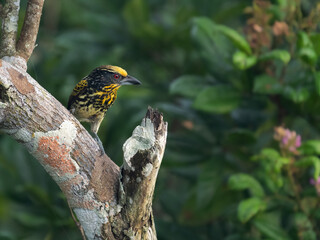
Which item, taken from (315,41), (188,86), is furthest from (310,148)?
(188,86)

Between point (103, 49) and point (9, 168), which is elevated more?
point (103, 49)

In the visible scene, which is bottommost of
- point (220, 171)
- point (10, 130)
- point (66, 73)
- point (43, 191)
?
point (43, 191)

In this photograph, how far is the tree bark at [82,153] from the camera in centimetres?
179

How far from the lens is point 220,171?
3244 mm

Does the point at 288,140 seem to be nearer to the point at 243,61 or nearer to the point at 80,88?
the point at 243,61

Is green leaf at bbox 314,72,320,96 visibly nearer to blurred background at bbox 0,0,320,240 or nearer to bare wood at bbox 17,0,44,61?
blurred background at bbox 0,0,320,240

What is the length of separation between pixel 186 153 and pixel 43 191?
37.7 inches

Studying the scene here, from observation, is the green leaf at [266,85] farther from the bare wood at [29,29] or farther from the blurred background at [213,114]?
the bare wood at [29,29]

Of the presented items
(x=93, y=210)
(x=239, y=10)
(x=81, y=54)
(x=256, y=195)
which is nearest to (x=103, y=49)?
(x=81, y=54)

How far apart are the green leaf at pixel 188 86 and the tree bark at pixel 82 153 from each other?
1205mm

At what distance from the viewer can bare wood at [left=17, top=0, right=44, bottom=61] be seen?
6.22 ft

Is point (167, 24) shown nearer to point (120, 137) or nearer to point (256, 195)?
point (120, 137)

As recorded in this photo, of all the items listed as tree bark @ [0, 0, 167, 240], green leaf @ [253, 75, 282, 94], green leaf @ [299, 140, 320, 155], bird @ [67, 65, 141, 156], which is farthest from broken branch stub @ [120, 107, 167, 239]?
green leaf @ [253, 75, 282, 94]

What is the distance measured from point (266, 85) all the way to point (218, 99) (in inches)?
11.7
